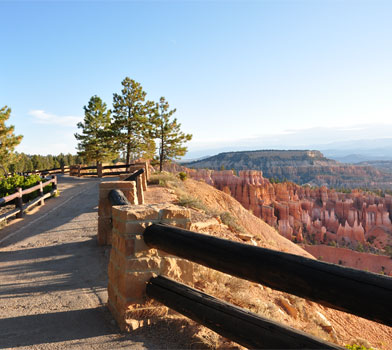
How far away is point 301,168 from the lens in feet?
491

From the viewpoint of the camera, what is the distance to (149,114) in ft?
115

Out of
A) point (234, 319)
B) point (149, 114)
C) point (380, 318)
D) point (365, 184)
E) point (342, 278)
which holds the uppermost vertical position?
point (149, 114)

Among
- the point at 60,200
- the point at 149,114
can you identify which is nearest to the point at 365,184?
the point at 149,114

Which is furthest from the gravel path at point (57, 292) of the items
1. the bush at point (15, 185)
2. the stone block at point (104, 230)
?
the bush at point (15, 185)

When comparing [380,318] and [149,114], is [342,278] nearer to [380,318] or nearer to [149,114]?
[380,318]

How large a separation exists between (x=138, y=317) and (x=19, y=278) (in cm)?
317

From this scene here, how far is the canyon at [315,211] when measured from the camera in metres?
70.0

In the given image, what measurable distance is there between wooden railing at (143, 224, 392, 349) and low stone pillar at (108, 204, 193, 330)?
0.40 feet

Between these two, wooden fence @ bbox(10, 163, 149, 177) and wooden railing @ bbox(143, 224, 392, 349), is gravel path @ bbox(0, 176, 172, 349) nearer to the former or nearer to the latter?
wooden railing @ bbox(143, 224, 392, 349)

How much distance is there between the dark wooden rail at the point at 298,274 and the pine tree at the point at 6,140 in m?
33.8

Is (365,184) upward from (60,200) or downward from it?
downward

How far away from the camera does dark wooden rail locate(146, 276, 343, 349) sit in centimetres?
244

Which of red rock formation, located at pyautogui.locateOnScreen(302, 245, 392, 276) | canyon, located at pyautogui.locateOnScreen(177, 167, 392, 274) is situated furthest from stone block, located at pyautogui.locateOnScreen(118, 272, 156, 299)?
canyon, located at pyautogui.locateOnScreen(177, 167, 392, 274)

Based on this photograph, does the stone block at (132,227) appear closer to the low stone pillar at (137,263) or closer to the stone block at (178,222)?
the low stone pillar at (137,263)
